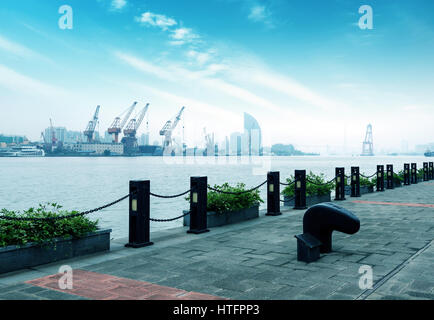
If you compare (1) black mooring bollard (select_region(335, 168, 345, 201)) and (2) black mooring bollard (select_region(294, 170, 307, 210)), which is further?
(1) black mooring bollard (select_region(335, 168, 345, 201))

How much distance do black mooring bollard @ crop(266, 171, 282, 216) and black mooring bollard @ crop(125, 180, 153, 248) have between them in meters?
5.06

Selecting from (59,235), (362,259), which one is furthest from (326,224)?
(59,235)

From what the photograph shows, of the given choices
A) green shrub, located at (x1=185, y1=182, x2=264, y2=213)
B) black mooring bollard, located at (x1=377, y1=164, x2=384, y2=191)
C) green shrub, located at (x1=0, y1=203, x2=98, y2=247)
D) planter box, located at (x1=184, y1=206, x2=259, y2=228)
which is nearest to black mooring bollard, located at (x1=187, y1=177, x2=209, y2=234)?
planter box, located at (x1=184, y1=206, x2=259, y2=228)

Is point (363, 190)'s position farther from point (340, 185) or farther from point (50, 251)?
point (50, 251)

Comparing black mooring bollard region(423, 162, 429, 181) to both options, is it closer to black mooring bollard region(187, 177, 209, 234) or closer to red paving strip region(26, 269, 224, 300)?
black mooring bollard region(187, 177, 209, 234)

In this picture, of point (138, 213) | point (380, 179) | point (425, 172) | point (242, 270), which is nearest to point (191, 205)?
point (138, 213)

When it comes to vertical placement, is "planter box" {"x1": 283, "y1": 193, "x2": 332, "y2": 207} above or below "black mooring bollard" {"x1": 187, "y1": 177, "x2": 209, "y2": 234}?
below

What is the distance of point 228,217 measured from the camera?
10203 millimetres

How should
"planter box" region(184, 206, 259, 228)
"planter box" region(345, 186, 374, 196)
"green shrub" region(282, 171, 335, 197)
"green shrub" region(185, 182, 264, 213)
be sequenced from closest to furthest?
"planter box" region(184, 206, 259, 228), "green shrub" region(185, 182, 264, 213), "green shrub" region(282, 171, 335, 197), "planter box" region(345, 186, 374, 196)

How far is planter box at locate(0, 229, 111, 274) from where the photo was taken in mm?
5698

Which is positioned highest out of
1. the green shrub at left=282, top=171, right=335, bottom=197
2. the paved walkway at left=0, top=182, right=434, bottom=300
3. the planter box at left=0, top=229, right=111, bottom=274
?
the green shrub at left=282, top=171, right=335, bottom=197

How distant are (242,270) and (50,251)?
10.5 ft

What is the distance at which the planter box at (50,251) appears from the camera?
5.70m
